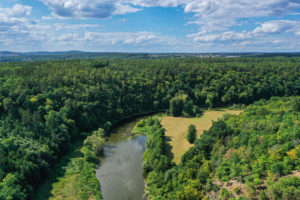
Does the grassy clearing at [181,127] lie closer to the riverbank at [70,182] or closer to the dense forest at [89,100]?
the dense forest at [89,100]

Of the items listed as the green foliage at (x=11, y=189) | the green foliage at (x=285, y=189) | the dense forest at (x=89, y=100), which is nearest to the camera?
the green foliage at (x=285, y=189)

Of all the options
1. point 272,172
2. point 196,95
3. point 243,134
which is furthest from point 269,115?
point 196,95

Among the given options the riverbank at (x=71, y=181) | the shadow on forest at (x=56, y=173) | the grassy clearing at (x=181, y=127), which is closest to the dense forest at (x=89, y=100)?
the riverbank at (x=71, y=181)

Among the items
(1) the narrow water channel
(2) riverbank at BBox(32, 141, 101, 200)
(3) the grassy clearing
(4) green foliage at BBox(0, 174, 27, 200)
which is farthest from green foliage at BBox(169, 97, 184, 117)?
(4) green foliage at BBox(0, 174, 27, 200)

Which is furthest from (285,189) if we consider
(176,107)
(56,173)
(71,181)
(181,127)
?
(176,107)

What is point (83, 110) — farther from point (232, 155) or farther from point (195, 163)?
point (232, 155)

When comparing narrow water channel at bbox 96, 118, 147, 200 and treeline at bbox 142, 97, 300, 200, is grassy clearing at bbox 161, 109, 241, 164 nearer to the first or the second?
narrow water channel at bbox 96, 118, 147, 200
